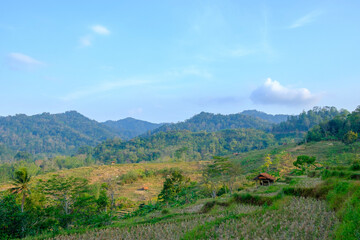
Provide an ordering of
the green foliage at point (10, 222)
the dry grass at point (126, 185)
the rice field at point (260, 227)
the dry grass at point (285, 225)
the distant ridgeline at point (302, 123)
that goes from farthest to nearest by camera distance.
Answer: the distant ridgeline at point (302, 123) → the dry grass at point (126, 185) → the green foliage at point (10, 222) → the rice field at point (260, 227) → the dry grass at point (285, 225)

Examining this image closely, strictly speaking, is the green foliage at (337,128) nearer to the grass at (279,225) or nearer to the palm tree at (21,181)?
the grass at (279,225)

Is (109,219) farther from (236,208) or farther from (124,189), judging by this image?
(124,189)

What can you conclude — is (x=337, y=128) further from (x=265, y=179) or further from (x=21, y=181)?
(x=21, y=181)

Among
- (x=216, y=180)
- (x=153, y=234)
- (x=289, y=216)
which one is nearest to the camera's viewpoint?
(x=289, y=216)

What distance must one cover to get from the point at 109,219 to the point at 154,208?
7838mm

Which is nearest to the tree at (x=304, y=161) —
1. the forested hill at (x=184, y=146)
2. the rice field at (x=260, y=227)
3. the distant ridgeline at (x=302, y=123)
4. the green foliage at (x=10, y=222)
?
the rice field at (x=260, y=227)

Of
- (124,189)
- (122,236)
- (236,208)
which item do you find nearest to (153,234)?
(122,236)

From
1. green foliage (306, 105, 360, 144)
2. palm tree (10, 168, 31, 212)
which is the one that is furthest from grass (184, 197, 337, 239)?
green foliage (306, 105, 360, 144)

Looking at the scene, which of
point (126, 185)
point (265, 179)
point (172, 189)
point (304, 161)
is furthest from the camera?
point (126, 185)

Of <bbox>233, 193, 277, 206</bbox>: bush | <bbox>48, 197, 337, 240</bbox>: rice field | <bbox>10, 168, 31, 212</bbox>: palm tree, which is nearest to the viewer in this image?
<bbox>48, 197, 337, 240</bbox>: rice field

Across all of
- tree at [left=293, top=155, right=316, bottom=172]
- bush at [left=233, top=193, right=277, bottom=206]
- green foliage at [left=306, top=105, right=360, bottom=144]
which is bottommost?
bush at [left=233, top=193, right=277, bottom=206]

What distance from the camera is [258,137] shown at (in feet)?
433

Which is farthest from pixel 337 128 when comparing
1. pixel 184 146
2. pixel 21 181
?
pixel 21 181

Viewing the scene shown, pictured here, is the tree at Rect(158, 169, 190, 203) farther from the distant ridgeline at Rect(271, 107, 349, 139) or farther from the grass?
the distant ridgeline at Rect(271, 107, 349, 139)
